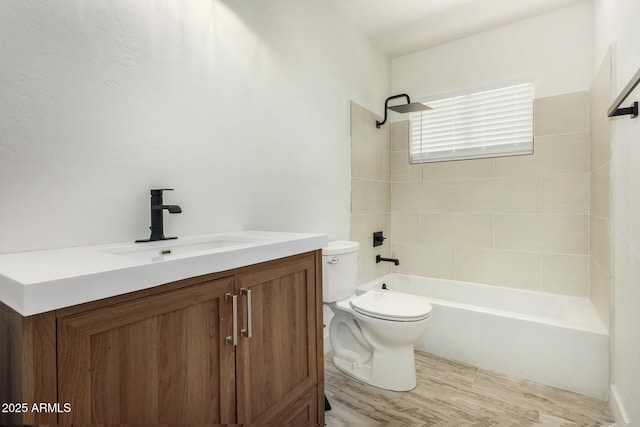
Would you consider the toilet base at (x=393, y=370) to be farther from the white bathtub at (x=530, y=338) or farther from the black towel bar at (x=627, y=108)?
the black towel bar at (x=627, y=108)

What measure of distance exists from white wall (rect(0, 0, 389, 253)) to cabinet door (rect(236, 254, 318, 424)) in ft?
1.81

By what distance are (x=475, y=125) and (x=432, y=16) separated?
0.95m

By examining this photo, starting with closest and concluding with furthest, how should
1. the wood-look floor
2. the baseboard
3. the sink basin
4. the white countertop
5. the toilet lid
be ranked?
1. the white countertop
2. the sink basin
3. the baseboard
4. the wood-look floor
5. the toilet lid

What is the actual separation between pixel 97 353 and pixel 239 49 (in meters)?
1.55

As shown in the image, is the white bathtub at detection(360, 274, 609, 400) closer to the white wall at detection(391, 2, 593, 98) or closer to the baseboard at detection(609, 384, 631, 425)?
the baseboard at detection(609, 384, 631, 425)

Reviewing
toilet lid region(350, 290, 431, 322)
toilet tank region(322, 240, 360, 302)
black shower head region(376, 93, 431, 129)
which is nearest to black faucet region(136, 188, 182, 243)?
toilet tank region(322, 240, 360, 302)

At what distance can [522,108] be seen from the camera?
2619mm

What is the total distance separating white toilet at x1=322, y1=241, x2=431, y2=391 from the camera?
6.05ft

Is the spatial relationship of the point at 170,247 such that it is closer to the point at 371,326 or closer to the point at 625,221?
the point at 371,326

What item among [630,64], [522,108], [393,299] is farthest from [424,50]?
[393,299]

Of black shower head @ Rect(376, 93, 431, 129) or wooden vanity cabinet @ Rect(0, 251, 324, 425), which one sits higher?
black shower head @ Rect(376, 93, 431, 129)

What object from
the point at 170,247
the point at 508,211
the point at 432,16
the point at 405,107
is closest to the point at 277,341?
the point at 170,247

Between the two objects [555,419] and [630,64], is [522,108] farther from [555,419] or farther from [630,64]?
[555,419]

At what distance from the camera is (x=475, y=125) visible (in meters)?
2.81
